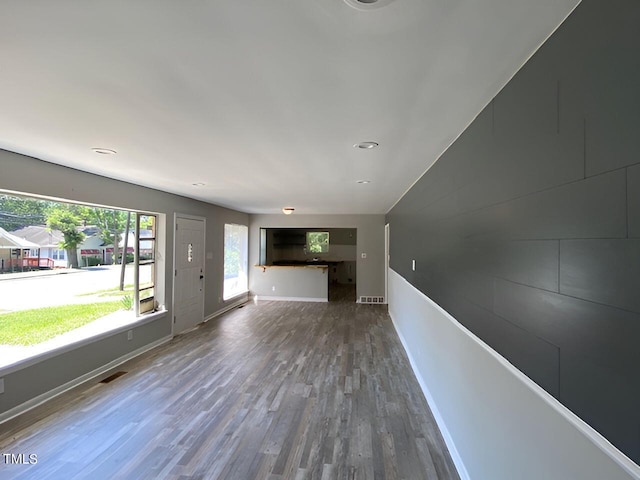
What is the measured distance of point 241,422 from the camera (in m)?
2.68

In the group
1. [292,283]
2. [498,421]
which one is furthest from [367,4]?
[292,283]

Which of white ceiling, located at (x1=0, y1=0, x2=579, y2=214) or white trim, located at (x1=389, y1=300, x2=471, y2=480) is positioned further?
white trim, located at (x1=389, y1=300, x2=471, y2=480)

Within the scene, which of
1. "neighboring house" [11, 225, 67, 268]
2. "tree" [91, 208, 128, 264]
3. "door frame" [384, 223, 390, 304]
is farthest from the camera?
"door frame" [384, 223, 390, 304]

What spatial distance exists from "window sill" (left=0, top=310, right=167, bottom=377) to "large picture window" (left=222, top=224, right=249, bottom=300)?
104 inches

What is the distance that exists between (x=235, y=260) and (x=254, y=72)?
699 centimetres

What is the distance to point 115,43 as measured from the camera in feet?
3.96

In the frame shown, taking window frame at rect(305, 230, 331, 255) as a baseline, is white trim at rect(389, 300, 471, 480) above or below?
below

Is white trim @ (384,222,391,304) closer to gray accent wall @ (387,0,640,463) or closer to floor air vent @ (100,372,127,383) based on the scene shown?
floor air vent @ (100,372,127,383)

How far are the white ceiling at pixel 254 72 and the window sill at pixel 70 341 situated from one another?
6.13 feet

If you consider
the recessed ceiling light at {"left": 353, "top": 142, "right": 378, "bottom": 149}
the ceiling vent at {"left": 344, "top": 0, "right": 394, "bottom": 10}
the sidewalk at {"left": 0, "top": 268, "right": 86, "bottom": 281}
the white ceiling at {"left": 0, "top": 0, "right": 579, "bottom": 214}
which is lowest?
the sidewalk at {"left": 0, "top": 268, "right": 86, "bottom": 281}

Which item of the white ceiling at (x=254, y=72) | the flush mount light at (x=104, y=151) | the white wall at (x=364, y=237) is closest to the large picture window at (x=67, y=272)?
the white ceiling at (x=254, y=72)

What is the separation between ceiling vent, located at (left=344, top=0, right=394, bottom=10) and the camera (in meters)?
0.97

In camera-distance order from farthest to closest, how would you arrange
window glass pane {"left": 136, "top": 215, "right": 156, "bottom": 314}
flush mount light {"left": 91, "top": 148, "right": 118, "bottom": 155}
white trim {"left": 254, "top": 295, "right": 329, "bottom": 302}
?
1. white trim {"left": 254, "top": 295, "right": 329, "bottom": 302}
2. window glass pane {"left": 136, "top": 215, "right": 156, "bottom": 314}
3. flush mount light {"left": 91, "top": 148, "right": 118, "bottom": 155}

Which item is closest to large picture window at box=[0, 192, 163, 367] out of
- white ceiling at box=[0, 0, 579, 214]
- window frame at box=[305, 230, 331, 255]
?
white ceiling at box=[0, 0, 579, 214]
